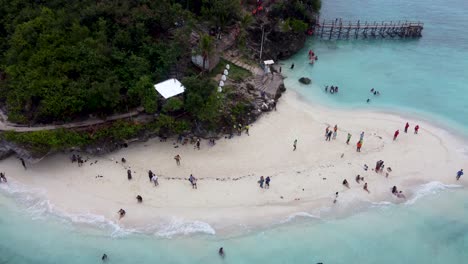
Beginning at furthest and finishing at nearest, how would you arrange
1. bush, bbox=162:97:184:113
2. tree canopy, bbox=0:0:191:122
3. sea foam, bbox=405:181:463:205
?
1. bush, bbox=162:97:184:113
2. tree canopy, bbox=0:0:191:122
3. sea foam, bbox=405:181:463:205

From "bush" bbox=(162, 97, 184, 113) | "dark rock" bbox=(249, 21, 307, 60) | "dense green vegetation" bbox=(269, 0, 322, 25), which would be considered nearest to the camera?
"bush" bbox=(162, 97, 184, 113)

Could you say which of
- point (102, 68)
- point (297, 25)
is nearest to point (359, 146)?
point (297, 25)

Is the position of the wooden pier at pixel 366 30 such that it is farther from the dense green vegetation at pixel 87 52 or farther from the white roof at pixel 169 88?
the white roof at pixel 169 88

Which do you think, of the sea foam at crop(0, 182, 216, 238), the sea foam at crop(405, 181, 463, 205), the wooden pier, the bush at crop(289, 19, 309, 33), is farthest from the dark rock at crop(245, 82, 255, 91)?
the wooden pier

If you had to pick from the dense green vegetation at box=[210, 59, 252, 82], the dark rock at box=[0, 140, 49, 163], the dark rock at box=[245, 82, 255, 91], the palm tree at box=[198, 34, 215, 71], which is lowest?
the dark rock at box=[0, 140, 49, 163]

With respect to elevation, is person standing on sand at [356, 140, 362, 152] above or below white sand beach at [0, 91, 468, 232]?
above

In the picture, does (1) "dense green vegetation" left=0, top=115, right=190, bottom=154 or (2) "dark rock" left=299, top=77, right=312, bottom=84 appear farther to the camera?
(2) "dark rock" left=299, top=77, right=312, bottom=84

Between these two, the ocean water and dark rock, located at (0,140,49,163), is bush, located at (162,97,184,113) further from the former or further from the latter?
the ocean water

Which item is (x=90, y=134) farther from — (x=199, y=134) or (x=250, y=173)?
(x=250, y=173)
